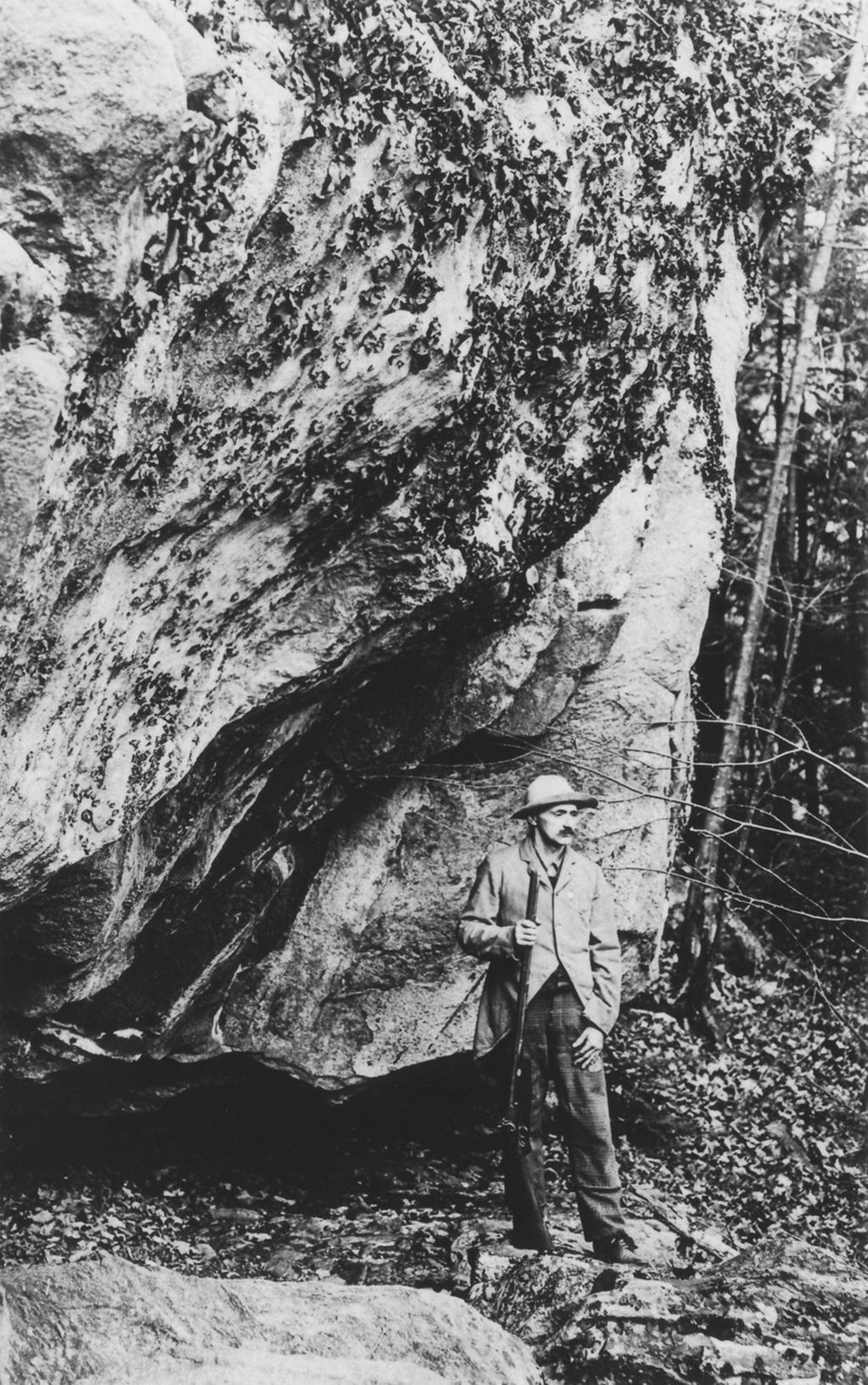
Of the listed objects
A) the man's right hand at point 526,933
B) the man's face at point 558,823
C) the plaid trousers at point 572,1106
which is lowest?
the plaid trousers at point 572,1106

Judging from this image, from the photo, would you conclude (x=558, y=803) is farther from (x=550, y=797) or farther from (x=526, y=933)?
(x=526, y=933)

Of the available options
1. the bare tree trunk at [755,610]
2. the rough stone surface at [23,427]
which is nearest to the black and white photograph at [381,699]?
the rough stone surface at [23,427]

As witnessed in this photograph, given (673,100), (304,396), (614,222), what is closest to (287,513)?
(304,396)

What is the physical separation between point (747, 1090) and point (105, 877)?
5544 millimetres

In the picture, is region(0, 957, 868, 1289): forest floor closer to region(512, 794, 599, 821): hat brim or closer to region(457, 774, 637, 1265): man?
region(457, 774, 637, 1265): man

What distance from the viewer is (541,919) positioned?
5402mm

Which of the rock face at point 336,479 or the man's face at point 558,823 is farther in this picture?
the man's face at point 558,823

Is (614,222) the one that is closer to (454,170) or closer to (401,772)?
(454,170)

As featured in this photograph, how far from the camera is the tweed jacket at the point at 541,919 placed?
5336 millimetres

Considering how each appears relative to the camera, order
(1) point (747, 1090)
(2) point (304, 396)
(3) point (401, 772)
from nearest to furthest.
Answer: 1. (2) point (304, 396)
2. (3) point (401, 772)
3. (1) point (747, 1090)

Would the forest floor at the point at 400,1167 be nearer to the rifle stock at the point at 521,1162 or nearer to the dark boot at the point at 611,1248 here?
the rifle stock at the point at 521,1162

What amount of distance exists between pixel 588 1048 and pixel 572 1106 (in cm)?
29

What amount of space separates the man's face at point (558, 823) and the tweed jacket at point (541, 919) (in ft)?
0.30

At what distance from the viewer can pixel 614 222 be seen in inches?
205
